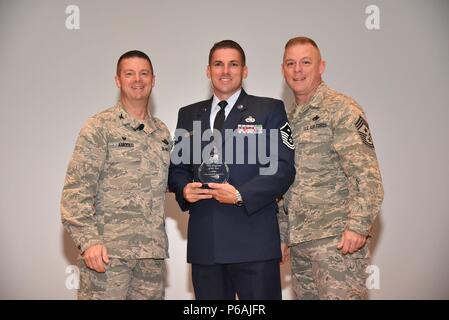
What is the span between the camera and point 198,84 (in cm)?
464

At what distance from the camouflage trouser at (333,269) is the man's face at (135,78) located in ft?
4.15

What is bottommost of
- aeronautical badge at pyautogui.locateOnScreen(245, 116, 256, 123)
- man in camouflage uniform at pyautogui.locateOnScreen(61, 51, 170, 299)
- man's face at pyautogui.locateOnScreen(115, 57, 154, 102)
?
man in camouflage uniform at pyautogui.locateOnScreen(61, 51, 170, 299)

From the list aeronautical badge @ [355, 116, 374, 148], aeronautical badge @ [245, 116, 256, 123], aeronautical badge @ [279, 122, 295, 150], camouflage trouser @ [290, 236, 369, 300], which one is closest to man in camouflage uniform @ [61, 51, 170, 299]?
aeronautical badge @ [245, 116, 256, 123]

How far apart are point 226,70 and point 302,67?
0.47 meters

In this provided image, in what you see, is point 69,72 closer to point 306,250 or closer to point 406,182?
point 306,250

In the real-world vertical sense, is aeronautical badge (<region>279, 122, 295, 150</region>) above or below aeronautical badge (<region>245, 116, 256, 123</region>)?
below

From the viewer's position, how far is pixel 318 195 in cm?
293

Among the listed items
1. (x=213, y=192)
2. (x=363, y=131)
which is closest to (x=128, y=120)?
(x=213, y=192)

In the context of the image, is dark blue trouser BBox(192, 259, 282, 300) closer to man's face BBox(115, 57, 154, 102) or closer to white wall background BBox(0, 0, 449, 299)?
man's face BBox(115, 57, 154, 102)

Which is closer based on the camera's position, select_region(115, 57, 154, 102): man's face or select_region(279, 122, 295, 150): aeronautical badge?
select_region(279, 122, 295, 150): aeronautical badge

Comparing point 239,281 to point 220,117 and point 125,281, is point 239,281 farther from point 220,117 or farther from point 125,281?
point 220,117

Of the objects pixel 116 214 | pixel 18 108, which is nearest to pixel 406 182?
pixel 116 214

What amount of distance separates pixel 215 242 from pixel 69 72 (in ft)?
8.18

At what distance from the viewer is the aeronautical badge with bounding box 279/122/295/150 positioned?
2903 millimetres
